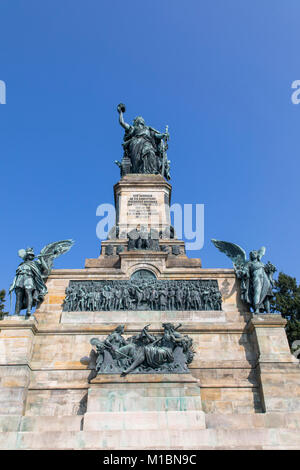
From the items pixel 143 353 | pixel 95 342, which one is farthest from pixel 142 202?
pixel 143 353

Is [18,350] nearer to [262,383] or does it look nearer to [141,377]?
[141,377]

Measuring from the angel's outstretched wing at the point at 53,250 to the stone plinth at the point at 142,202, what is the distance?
287 cm

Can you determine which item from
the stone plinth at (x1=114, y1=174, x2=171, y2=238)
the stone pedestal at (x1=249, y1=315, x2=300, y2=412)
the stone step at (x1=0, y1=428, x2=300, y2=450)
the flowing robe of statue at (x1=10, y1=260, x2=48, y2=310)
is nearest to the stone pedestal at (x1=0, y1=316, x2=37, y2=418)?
the flowing robe of statue at (x1=10, y1=260, x2=48, y2=310)

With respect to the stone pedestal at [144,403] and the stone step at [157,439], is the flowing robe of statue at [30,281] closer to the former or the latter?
the stone pedestal at [144,403]

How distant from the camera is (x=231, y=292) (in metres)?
15.8

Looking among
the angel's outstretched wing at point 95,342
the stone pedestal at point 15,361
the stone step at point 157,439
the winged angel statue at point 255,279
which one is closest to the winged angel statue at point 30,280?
the stone pedestal at point 15,361

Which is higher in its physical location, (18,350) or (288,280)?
(288,280)

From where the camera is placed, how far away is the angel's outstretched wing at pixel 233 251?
54.4ft

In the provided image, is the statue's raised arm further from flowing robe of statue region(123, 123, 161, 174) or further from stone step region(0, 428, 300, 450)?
stone step region(0, 428, 300, 450)

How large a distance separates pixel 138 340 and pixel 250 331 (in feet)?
13.3

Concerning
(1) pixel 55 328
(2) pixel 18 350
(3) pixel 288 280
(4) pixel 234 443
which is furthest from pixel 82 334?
(3) pixel 288 280

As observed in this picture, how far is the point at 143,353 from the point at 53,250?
21.2 ft

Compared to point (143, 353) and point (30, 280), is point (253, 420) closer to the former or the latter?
point (143, 353)

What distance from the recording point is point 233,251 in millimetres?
17062
